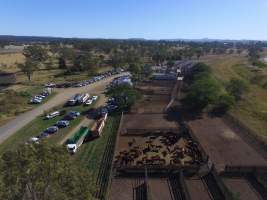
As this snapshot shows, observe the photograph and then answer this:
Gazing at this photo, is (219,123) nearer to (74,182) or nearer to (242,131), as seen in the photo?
Answer: (242,131)

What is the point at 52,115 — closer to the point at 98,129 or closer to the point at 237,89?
the point at 98,129

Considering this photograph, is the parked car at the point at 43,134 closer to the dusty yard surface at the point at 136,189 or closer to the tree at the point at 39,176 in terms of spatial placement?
the dusty yard surface at the point at 136,189

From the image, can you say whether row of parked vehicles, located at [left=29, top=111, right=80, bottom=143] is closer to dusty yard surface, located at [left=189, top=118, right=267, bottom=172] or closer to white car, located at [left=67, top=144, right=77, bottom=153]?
white car, located at [left=67, top=144, right=77, bottom=153]

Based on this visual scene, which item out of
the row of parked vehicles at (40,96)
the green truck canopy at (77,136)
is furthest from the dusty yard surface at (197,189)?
the row of parked vehicles at (40,96)

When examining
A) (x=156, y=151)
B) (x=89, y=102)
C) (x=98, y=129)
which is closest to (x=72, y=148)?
(x=98, y=129)

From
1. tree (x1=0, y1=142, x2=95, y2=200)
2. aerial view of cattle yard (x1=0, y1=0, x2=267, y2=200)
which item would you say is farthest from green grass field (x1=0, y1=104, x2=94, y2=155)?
tree (x1=0, y1=142, x2=95, y2=200)

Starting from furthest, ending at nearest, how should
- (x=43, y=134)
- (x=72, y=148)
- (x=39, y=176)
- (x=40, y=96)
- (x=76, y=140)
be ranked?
(x=40, y=96), (x=43, y=134), (x=76, y=140), (x=72, y=148), (x=39, y=176)
